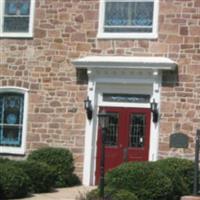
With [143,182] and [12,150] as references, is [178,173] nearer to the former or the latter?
[143,182]

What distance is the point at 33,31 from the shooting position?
20.4 m

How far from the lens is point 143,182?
50.0 ft

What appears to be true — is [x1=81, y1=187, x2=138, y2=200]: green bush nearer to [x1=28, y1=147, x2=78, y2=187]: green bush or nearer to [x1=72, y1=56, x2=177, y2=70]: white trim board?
[x1=28, y1=147, x2=78, y2=187]: green bush

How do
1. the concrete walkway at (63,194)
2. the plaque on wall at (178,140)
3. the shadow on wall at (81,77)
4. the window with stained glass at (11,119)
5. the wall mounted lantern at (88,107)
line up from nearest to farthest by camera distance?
the concrete walkway at (63,194) → the plaque on wall at (178,140) → the wall mounted lantern at (88,107) → the shadow on wall at (81,77) → the window with stained glass at (11,119)

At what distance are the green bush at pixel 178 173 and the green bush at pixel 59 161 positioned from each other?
3103mm

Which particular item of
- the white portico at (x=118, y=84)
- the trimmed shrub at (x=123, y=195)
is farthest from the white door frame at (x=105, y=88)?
the trimmed shrub at (x=123, y=195)

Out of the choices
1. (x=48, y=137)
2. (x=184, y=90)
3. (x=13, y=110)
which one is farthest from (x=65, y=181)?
(x=184, y=90)

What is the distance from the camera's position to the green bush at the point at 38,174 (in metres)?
16.8

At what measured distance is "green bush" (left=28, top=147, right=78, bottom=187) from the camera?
18875 mm

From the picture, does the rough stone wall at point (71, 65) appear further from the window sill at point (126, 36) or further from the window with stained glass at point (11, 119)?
the window with stained glass at point (11, 119)

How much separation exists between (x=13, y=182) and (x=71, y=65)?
17.4ft

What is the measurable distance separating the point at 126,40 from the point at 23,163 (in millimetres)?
4874

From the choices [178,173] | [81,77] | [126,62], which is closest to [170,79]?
[126,62]

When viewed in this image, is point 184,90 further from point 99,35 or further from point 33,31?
point 33,31
